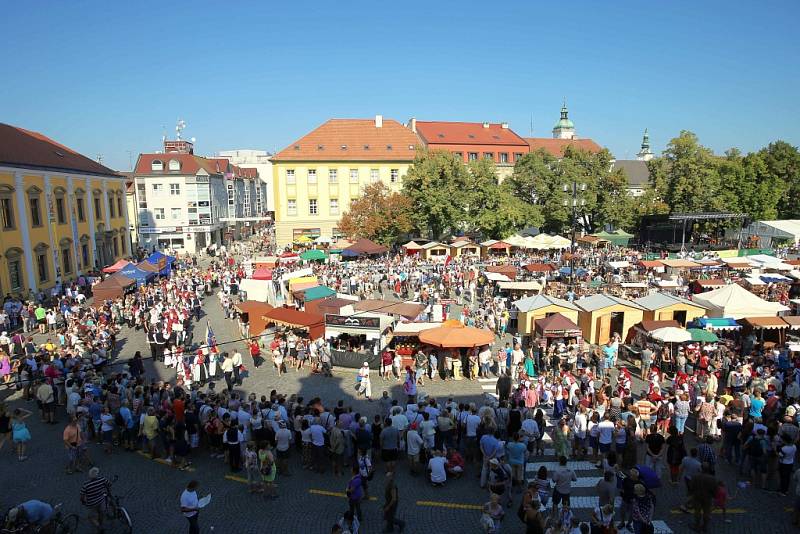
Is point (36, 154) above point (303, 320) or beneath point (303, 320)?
above

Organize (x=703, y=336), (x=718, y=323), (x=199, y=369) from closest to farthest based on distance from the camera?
1. (x=199, y=369)
2. (x=703, y=336)
3. (x=718, y=323)

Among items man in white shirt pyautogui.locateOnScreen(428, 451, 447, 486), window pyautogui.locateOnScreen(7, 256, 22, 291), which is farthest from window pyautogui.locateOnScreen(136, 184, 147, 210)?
man in white shirt pyautogui.locateOnScreen(428, 451, 447, 486)

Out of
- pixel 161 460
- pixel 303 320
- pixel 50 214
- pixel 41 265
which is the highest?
pixel 50 214

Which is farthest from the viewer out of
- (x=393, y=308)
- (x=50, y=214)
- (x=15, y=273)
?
(x=50, y=214)

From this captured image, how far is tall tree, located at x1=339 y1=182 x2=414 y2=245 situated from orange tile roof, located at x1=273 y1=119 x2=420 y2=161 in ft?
40.3

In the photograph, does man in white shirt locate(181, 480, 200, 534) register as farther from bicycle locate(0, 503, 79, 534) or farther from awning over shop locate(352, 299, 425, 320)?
awning over shop locate(352, 299, 425, 320)

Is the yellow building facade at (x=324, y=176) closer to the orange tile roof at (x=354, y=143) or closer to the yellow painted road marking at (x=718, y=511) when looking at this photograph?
the orange tile roof at (x=354, y=143)

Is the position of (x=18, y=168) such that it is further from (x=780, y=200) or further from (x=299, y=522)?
(x=780, y=200)

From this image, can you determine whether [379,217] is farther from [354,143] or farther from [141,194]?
[141,194]

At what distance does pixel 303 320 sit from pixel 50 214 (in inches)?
964

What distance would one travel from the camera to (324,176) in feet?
189

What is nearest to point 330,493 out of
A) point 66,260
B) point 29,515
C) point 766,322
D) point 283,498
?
point 283,498

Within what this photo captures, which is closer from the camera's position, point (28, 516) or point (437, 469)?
point (28, 516)

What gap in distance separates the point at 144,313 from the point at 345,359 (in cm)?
1115
